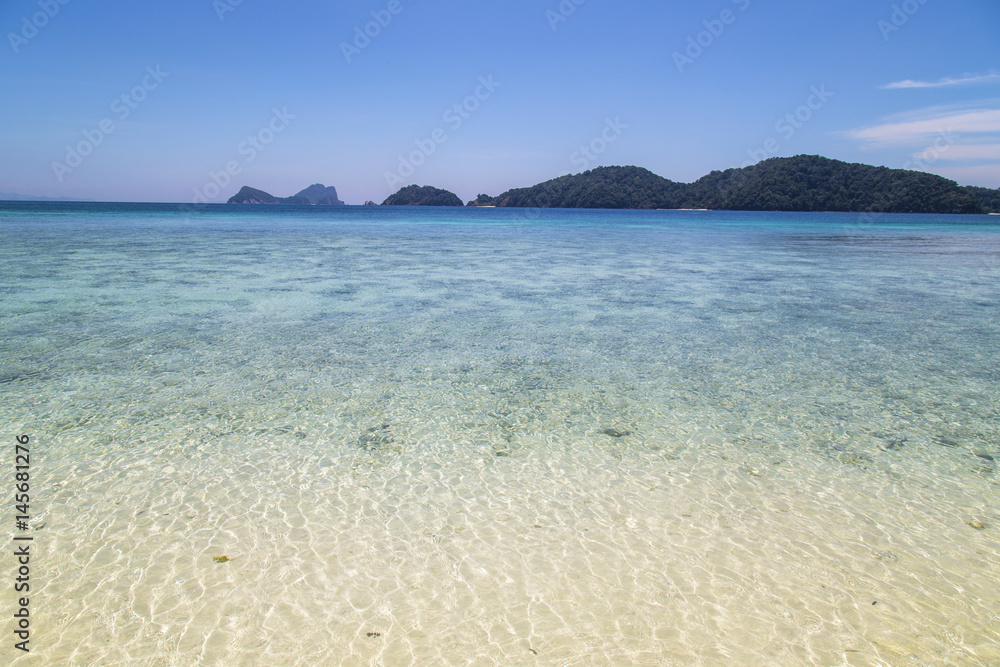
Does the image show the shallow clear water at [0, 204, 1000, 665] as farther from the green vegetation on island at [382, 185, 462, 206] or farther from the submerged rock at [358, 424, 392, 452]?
the green vegetation on island at [382, 185, 462, 206]

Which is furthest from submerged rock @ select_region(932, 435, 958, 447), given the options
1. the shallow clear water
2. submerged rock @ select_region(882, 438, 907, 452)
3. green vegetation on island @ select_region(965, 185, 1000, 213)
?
green vegetation on island @ select_region(965, 185, 1000, 213)

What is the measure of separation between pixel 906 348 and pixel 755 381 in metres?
3.26

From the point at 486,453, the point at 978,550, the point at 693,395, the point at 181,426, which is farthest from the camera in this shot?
the point at 693,395

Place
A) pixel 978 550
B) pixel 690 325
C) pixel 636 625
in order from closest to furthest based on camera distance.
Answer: pixel 636 625 < pixel 978 550 < pixel 690 325

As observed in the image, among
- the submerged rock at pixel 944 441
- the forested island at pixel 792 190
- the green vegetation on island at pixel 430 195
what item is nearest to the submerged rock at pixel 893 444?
the submerged rock at pixel 944 441

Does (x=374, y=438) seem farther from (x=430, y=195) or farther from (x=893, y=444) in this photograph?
(x=430, y=195)

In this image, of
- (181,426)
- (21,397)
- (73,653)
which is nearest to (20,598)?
(73,653)

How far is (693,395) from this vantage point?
5.71 m

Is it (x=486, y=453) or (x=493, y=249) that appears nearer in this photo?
(x=486, y=453)

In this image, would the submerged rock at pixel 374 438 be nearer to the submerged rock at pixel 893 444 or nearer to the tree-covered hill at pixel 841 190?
the submerged rock at pixel 893 444

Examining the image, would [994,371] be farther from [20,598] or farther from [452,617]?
[20,598]

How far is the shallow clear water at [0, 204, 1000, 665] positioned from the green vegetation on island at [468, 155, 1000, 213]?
112 m

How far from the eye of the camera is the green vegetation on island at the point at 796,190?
9631 cm

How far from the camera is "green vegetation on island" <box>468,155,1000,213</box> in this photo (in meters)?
96.3
